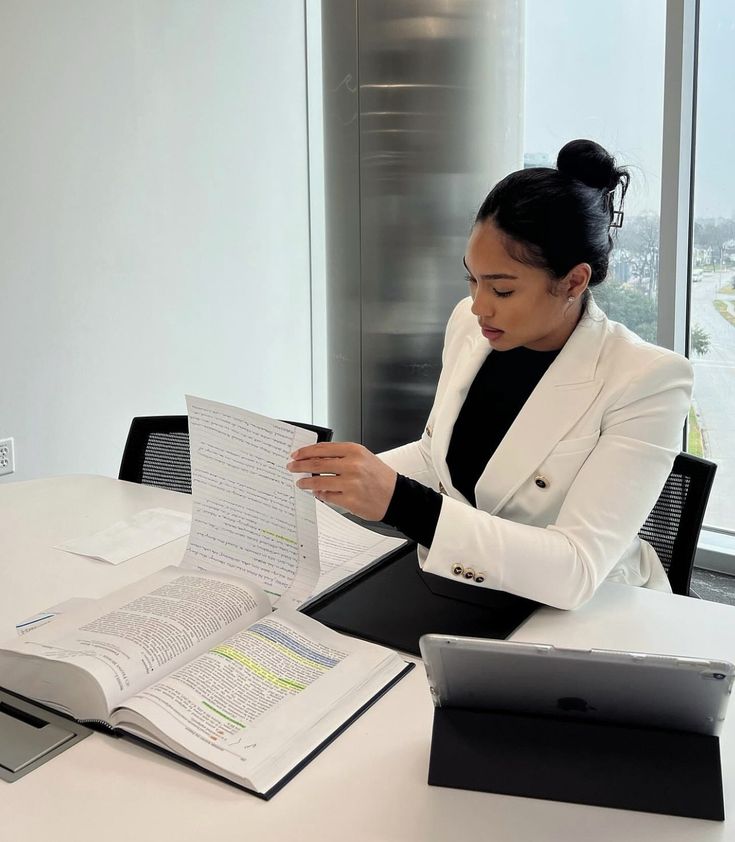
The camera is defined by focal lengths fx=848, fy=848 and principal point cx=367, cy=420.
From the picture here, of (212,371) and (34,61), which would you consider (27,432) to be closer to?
(212,371)

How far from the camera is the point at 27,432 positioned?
3.04m

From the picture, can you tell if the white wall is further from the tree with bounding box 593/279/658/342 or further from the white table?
the white table

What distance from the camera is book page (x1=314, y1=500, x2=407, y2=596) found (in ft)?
4.58

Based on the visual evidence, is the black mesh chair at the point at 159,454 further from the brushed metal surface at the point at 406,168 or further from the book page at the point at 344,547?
the brushed metal surface at the point at 406,168

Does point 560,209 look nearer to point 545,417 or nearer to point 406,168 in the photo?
point 545,417

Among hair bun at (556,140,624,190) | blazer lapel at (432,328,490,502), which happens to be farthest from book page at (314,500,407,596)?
hair bun at (556,140,624,190)

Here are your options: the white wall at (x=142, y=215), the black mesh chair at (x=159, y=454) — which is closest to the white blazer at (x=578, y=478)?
the black mesh chair at (x=159, y=454)

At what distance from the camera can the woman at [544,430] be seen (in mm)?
1245

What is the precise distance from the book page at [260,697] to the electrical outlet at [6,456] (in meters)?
2.17

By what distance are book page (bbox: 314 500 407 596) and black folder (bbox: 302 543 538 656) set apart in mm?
44

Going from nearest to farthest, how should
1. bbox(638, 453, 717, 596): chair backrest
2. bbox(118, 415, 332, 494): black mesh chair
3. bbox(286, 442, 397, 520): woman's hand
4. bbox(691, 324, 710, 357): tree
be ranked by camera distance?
bbox(286, 442, 397, 520): woman's hand → bbox(638, 453, 717, 596): chair backrest → bbox(118, 415, 332, 494): black mesh chair → bbox(691, 324, 710, 357): tree

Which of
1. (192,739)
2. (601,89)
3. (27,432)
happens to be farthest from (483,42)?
(192,739)

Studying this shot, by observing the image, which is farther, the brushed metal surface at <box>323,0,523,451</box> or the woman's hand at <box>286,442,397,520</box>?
the brushed metal surface at <box>323,0,523,451</box>

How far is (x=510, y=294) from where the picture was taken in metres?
1.47
